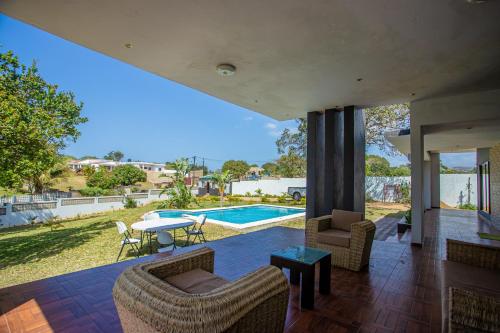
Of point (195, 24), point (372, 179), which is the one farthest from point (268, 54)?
point (372, 179)

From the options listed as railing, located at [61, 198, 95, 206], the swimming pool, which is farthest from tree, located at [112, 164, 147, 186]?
the swimming pool

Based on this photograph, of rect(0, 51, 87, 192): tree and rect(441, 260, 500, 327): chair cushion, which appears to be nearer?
rect(441, 260, 500, 327): chair cushion

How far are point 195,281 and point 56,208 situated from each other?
41.5ft

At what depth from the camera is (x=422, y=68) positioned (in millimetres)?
3660

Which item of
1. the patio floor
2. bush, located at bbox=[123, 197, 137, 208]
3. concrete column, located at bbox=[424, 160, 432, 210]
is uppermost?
concrete column, located at bbox=[424, 160, 432, 210]

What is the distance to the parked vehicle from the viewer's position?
57.8ft

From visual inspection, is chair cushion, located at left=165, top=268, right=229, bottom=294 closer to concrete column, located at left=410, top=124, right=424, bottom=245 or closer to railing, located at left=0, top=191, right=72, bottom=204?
concrete column, located at left=410, top=124, right=424, bottom=245

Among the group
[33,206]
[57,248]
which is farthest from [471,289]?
[33,206]

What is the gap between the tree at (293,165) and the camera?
65.4ft

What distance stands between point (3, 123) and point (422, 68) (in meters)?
8.68

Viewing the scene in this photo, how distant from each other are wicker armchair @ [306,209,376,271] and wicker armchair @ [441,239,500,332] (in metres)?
1.07

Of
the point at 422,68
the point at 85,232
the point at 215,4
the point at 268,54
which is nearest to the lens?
the point at 215,4

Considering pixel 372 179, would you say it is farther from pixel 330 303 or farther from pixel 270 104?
pixel 330 303

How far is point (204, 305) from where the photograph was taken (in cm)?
127
